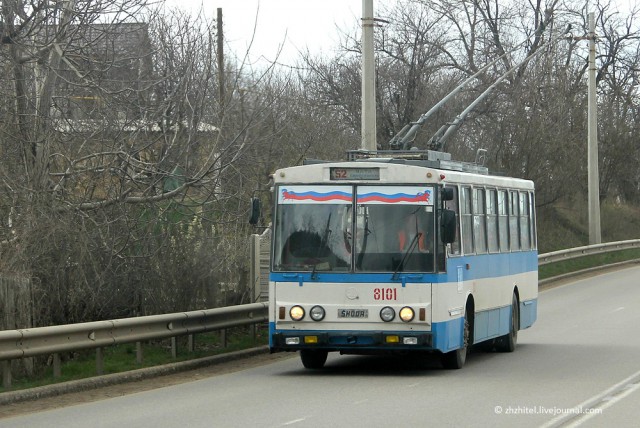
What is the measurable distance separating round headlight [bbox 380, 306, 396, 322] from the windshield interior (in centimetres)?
52

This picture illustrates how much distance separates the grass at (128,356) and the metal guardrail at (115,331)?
0.40m

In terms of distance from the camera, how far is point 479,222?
17750 mm

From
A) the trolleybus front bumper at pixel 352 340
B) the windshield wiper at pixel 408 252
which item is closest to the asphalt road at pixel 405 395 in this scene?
the trolleybus front bumper at pixel 352 340

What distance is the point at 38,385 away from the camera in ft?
45.5

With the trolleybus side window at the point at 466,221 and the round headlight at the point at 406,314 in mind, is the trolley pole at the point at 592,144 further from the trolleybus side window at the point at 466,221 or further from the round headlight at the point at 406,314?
the round headlight at the point at 406,314

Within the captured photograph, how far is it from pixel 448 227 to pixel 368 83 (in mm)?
7419

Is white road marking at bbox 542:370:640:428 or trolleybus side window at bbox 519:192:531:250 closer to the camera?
white road marking at bbox 542:370:640:428

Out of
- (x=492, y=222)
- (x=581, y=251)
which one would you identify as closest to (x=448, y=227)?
(x=492, y=222)

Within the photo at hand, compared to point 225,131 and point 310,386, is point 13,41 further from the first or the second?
point 310,386

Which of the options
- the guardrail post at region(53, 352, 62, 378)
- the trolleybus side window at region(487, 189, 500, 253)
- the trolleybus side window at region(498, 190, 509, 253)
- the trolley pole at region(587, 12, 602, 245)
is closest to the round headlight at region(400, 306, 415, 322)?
the trolleybus side window at region(487, 189, 500, 253)

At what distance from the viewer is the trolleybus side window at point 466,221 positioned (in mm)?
16750

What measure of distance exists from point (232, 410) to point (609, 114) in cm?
4285

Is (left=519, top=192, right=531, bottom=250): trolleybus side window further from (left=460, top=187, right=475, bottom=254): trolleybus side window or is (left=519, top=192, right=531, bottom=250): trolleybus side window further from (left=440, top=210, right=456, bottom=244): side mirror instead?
(left=440, top=210, right=456, bottom=244): side mirror

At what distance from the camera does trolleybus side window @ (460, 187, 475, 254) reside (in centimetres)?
1675
